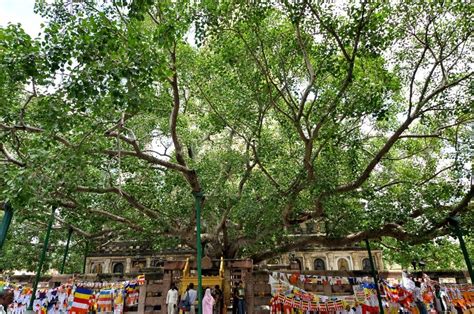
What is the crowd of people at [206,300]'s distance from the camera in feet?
29.7

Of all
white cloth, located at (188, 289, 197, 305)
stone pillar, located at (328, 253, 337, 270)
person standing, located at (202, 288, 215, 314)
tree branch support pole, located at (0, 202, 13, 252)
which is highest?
stone pillar, located at (328, 253, 337, 270)

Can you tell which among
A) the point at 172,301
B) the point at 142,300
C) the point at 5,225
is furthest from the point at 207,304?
the point at 5,225

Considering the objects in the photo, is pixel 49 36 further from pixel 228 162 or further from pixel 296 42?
pixel 228 162

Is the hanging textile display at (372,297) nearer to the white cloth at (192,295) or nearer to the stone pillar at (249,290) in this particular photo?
the stone pillar at (249,290)

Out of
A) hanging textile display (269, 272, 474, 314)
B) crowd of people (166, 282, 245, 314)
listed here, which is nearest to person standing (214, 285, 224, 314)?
crowd of people (166, 282, 245, 314)

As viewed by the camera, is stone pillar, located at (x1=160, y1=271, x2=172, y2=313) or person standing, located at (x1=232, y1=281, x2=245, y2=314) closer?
person standing, located at (x1=232, y1=281, x2=245, y2=314)

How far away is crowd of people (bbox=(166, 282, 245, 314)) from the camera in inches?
357

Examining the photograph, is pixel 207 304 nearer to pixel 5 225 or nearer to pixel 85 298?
pixel 85 298

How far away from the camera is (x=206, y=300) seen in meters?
8.93

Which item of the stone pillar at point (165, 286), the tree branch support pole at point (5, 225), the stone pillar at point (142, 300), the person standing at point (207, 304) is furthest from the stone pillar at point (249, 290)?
the tree branch support pole at point (5, 225)

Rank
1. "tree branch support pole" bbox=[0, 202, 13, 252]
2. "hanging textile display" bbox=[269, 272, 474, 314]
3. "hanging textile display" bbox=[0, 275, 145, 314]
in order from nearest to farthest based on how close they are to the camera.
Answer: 1. "tree branch support pole" bbox=[0, 202, 13, 252]
2. "hanging textile display" bbox=[269, 272, 474, 314]
3. "hanging textile display" bbox=[0, 275, 145, 314]

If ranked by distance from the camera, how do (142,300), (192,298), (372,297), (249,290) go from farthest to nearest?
(372,297), (142,300), (249,290), (192,298)

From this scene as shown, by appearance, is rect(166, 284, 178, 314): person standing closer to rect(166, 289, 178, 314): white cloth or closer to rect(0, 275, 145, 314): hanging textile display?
rect(166, 289, 178, 314): white cloth

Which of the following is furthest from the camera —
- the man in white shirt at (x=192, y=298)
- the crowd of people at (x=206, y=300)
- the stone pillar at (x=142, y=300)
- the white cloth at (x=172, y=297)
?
the stone pillar at (x=142, y=300)
